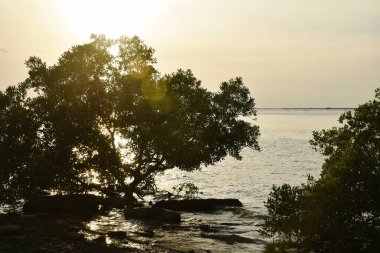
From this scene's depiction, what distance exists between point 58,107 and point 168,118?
9.67m

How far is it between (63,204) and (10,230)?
9829 mm

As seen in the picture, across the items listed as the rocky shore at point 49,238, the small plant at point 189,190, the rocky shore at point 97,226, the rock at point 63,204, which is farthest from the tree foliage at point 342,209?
the rock at point 63,204

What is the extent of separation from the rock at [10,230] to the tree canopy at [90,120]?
141 inches

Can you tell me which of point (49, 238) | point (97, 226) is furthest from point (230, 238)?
point (49, 238)

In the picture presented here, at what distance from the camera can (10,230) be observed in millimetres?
31125

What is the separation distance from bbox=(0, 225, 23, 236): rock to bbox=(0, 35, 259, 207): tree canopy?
3586 millimetres

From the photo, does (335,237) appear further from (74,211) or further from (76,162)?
(74,211)

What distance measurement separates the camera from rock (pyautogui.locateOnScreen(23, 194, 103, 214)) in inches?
1580

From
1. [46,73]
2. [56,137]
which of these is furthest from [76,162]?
[46,73]

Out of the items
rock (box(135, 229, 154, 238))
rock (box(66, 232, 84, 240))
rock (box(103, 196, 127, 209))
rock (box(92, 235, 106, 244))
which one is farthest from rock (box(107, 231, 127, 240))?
rock (box(103, 196, 127, 209))

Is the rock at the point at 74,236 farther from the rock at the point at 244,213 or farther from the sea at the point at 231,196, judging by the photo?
the rock at the point at 244,213

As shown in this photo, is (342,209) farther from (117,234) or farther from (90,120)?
(90,120)

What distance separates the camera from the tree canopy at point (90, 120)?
3619 cm

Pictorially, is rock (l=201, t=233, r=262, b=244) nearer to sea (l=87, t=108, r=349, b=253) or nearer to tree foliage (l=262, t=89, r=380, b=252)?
sea (l=87, t=108, r=349, b=253)
